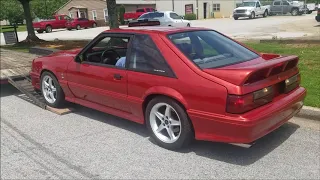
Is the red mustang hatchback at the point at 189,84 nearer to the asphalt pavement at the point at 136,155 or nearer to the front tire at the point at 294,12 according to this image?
the asphalt pavement at the point at 136,155

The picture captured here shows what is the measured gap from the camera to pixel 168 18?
91.5 ft

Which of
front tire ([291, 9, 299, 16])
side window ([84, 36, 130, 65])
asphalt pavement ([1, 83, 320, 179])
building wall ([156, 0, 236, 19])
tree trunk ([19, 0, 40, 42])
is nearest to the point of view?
asphalt pavement ([1, 83, 320, 179])

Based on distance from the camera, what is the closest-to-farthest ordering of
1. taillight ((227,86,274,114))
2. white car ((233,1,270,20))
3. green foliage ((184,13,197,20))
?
1. taillight ((227,86,274,114))
2. white car ((233,1,270,20))
3. green foliage ((184,13,197,20))

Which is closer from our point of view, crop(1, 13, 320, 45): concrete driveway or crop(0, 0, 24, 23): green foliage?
crop(1, 13, 320, 45): concrete driveway

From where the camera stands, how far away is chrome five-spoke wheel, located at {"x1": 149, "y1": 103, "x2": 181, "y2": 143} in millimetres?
3918

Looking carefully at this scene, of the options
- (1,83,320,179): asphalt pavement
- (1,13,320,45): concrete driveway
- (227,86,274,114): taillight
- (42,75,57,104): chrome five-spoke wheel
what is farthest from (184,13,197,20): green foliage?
(227,86,274,114): taillight

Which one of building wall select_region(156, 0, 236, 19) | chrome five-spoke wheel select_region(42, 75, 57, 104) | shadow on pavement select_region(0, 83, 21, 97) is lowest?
shadow on pavement select_region(0, 83, 21, 97)

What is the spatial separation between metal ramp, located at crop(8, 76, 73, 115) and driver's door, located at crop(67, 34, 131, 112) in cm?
67

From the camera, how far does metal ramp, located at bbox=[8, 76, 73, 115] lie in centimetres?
577

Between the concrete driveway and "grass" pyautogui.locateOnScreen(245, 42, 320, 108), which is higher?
the concrete driveway

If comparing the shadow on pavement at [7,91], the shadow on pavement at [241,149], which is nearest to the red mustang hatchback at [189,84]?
the shadow on pavement at [241,149]

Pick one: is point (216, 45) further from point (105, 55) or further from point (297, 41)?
point (297, 41)

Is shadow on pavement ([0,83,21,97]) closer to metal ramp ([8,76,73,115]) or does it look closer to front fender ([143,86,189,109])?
metal ramp ([8,76,73,115])

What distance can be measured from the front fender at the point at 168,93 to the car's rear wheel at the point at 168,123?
90mm
